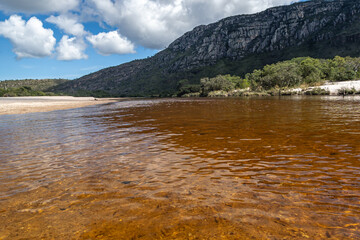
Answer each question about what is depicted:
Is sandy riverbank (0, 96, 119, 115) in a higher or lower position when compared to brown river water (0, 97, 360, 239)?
higher

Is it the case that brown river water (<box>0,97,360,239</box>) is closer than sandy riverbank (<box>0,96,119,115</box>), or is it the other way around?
brown river water (<box>0,97,360,239</box>)

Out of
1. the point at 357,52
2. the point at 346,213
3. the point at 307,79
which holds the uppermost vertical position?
the point at 357,52

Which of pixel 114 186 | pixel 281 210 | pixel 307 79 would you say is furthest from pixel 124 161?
pixel 307 79

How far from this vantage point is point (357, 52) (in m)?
147

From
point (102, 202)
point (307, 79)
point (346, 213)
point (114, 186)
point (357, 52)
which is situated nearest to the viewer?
point (346, 213)

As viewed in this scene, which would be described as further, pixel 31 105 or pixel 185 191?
pixel 31 105

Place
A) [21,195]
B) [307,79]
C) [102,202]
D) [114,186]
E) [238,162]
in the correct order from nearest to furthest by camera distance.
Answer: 1. [102,202]
2. [21,195]
3. [114,186]
4. [238,162]
5. [307,79]

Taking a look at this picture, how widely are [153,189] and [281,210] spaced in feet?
10.4

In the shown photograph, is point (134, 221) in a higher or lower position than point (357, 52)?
lower

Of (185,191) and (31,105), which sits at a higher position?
(31,105)

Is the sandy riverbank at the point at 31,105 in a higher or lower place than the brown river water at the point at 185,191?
higher

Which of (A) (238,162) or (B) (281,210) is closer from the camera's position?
(B) (281,210)

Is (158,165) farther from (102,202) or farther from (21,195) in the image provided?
(21,195)

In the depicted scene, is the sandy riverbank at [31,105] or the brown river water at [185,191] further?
the sandy riverbank at [31,105]
